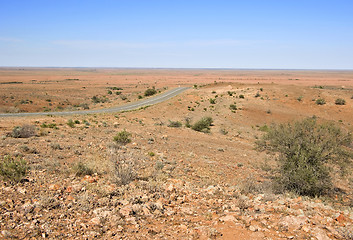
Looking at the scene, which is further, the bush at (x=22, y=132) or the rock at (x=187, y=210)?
the bush at (x=22, y=132)

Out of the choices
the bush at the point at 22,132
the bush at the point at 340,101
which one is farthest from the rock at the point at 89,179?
the bush at the point at 340,101

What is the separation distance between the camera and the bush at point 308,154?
980 centimetres

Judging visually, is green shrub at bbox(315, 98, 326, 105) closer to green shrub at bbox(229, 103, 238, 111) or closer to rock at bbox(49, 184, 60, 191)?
green shrub at bbox(229, 103, 238, 111)

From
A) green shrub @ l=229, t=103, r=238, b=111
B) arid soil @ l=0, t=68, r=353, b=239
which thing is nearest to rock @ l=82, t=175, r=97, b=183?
arid soil @ l=0, t=68, r=353, b=239

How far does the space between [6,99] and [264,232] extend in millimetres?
60694

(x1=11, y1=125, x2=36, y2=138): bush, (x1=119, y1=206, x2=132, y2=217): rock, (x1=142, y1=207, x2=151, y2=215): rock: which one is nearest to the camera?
(x1=119, y1=206, x2=132, y2=217): rock

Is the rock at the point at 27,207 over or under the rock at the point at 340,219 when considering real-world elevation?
over

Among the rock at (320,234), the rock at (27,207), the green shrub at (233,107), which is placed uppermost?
the rock at (27,207)

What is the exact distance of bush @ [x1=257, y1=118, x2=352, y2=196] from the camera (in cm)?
980

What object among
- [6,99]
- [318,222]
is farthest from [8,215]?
[6,99]

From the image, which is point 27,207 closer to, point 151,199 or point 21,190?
point 21,190

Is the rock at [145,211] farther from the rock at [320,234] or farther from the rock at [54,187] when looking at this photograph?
the rock at [320,234]

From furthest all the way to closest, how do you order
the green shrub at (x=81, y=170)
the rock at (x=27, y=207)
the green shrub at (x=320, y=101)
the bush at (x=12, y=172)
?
the green shrub at (x=320, y=101) < the green shrub at (x=81, y=170) < the bush at (x=12, y=172) < the rock at (x=27, y=207)

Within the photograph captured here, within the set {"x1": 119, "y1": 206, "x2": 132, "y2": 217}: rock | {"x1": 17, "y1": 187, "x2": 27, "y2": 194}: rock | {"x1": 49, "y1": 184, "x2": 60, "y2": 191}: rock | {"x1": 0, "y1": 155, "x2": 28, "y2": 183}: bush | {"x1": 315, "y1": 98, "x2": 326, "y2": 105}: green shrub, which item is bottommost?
{"x1": 315, "y1": 98, "x2": 326, "y2": 105}: green shrub
